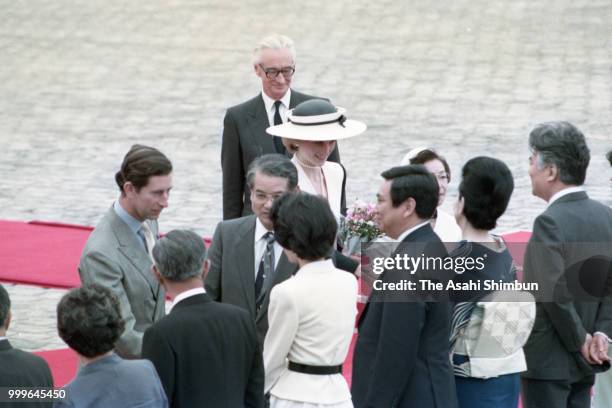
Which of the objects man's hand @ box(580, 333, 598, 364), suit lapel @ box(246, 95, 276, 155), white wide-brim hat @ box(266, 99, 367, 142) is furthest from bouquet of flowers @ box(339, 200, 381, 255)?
man's hand @ box(580, 333, 598, 364)

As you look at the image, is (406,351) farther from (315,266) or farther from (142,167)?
(142,167)

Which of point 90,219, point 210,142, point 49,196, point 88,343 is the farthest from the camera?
point 210,142

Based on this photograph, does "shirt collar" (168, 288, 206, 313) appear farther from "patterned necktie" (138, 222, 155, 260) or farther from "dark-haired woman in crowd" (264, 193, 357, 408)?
"patterned necktie" (138, 222, 155, 260)

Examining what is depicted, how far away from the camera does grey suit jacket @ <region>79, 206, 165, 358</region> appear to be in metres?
4.97

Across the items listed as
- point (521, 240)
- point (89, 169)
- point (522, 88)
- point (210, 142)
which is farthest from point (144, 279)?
point (522, 88)

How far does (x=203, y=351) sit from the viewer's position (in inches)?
171

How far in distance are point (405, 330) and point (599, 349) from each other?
1299mm

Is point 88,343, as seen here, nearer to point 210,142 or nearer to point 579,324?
point 579,324

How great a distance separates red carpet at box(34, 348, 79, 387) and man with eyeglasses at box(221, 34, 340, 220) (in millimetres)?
1423

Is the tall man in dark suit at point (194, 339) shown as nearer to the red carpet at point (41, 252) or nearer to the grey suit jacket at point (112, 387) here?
the grey suit jacket at point (112, 387)

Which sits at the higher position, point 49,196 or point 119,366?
point 119,366

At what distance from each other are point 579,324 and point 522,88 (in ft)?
35.6

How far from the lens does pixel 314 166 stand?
20.9ft

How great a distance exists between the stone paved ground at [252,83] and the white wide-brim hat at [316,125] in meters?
3.32
